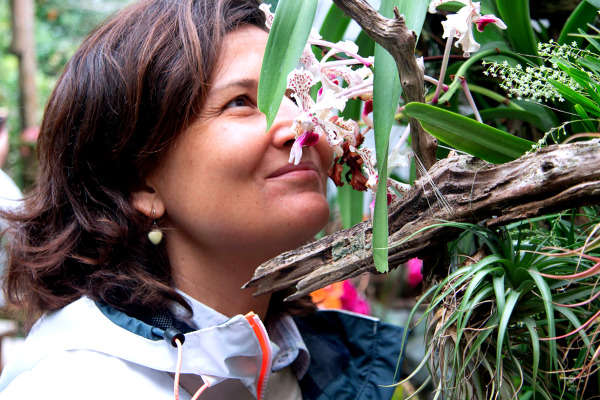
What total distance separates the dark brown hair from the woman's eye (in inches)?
1.9

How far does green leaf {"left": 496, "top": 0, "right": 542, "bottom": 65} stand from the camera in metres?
0.74

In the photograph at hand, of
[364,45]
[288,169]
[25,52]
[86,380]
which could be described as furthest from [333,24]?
[25,52]

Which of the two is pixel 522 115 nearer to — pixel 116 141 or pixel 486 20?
pixel 486 20

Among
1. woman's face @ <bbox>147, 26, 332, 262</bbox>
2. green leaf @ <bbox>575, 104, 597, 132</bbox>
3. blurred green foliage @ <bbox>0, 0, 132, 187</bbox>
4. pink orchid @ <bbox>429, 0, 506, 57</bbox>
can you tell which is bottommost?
blurred green foliage @ <bbox>0, 0, 132, 187</bbox>

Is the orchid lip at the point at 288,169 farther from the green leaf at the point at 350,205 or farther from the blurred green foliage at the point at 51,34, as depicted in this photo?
the blurred green foliage at the point at 51,34

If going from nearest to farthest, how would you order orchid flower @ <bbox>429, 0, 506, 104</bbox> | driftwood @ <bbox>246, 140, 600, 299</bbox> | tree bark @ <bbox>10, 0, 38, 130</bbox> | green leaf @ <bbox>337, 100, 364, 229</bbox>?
driftwood @ <bbox>246, 140, 600, 299</bbox> → orchid flower @ <bbox>429, 0, 506, 104</bbox> → green leaf @ <bbox>337, 100, 364, 229</bbox> → tree bark @ <bbox>10, 0, 38, 130</bbox>

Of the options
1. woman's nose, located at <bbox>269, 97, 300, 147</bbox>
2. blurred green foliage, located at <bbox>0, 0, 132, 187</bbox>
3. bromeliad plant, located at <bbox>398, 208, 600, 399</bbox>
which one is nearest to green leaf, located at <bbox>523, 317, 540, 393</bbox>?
bromeliad plant, located at <bbox>398, 208, 600, 399</bbox>

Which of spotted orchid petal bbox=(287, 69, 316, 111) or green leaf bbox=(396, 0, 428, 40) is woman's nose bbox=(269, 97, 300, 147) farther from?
green leaf bbox=(396, 0, 428, 40)

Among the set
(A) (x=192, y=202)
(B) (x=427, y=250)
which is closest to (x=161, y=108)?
(A) (x=192, y=202)

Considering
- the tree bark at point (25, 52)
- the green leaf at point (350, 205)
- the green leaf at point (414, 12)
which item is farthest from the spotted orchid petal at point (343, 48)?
the tree bark at point (25, 52)

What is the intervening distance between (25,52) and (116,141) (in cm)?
239

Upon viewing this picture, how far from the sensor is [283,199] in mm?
811

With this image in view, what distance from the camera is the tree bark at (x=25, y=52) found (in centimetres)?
277

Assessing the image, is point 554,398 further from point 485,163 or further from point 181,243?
point 181,243
